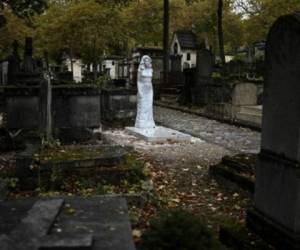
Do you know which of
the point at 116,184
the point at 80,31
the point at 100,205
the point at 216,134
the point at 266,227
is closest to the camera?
the point at 100,205

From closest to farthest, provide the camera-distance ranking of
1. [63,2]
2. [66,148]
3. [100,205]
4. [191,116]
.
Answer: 1. [100,205]
2. [66,148]
3. [191,116]
4. [63,2]

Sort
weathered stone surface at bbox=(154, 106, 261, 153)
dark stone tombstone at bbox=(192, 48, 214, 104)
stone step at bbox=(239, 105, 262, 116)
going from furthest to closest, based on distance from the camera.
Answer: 1. dark stone tombstone at bbox=(192, 48, 214, 104)
2. stone step at bbox=(239, 105, 262, 116)
3. weathered stone surface at bbox=(154, 106, 261, 153)

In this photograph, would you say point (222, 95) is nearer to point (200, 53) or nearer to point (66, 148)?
point (200, 53)

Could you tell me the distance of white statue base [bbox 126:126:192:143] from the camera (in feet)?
37.3

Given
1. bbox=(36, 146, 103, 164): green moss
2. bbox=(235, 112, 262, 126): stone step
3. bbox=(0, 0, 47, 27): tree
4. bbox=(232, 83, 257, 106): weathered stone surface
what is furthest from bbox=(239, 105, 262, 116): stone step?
bbox=(36, 146, 103, 164): green moss

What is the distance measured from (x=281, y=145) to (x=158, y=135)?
25.0 feet

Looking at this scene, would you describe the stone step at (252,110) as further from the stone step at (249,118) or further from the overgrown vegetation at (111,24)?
the overgrown vegetation at (111,24)

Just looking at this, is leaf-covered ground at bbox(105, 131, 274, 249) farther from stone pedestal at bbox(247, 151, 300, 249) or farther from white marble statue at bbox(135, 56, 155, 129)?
white marble statue at bbox(135, 56, 155, 129)

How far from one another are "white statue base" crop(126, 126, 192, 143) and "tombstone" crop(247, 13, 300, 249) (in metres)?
6.85

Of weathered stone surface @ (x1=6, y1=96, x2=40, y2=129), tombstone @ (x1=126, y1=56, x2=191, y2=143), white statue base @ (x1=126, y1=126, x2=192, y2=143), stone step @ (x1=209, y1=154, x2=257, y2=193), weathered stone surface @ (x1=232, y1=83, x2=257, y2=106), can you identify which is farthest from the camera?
weathered stone surface @ (x1=232, y1=83, x2=257, y2=106)

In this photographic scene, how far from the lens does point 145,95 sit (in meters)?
12.7

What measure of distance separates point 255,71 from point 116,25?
38.1 feet

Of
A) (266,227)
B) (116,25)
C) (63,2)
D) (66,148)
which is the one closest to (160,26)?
(63,2)

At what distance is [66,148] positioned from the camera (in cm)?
757
